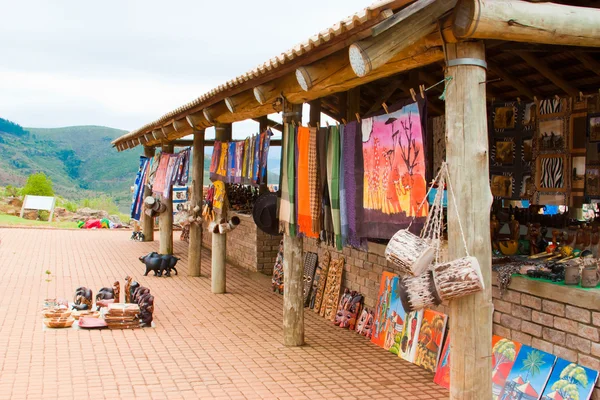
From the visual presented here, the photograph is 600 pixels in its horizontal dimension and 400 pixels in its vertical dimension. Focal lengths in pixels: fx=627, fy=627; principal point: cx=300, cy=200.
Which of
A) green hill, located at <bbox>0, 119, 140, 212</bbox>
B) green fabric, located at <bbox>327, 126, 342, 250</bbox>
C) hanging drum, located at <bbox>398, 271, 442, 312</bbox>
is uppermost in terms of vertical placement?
green hill, located at <bbox>0, 119, 140, 212</bbox>

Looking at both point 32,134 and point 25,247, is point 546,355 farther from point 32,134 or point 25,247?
point 32,134

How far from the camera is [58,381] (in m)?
6.21

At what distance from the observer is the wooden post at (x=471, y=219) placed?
4.36m

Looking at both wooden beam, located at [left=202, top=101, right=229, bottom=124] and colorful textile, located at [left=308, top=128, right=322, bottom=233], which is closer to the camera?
colorful textile, located at [left=308, top=128, right=322, bottom=233]

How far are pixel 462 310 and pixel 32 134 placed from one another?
276 ft

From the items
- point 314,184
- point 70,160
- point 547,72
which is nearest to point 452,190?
point 314,184

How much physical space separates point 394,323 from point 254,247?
591 centimetres

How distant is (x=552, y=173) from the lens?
694 centimetres

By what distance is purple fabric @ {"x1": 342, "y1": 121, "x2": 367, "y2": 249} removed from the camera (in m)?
6.44

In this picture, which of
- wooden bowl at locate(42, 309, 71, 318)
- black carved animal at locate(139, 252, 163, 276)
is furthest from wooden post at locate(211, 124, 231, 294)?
wooden bowl at locate(42, 309, 71, 318)

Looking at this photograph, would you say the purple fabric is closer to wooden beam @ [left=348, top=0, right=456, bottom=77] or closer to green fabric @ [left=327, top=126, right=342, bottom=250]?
green fabric @ [left=327, top=126, right=342, bottom=250]

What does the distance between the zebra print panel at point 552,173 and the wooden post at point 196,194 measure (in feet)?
23.8

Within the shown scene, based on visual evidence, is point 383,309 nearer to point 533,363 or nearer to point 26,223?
point 533,363

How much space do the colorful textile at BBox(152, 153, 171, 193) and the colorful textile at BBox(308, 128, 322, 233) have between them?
8.00 metres
